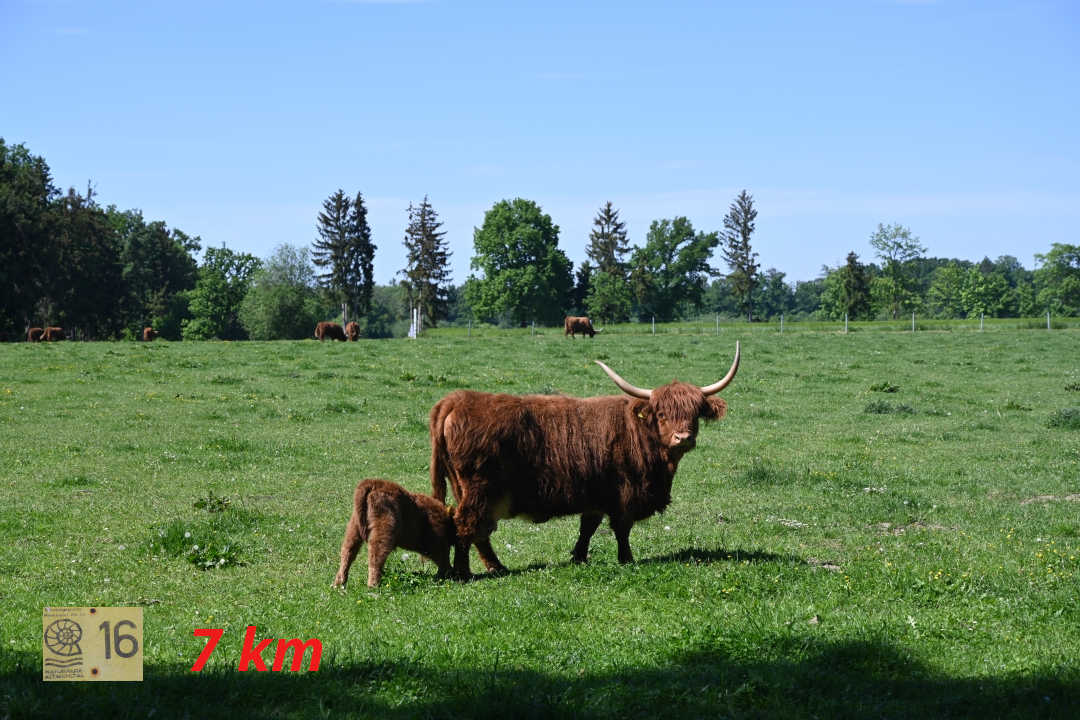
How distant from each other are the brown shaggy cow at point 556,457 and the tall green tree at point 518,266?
95116 mm

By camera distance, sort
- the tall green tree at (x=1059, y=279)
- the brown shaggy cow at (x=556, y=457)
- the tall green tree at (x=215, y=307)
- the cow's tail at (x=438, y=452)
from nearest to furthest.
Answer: the brown shaggy cow at (x=556, y=457) < the cow's tail at (x=438, y=452) < the tall green tree at (x=215, y=307) < the tall green tree at (x=1059, y=279)

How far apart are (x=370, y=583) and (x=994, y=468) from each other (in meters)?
12.3

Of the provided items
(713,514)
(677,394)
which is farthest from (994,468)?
(677,394)

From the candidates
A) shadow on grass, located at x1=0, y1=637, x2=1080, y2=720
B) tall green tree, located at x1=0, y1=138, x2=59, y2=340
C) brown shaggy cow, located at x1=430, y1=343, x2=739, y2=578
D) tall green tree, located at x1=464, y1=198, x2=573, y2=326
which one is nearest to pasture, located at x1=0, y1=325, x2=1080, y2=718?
shadow on grass, located at x1=0, y1=637, x2=1080, y2=720

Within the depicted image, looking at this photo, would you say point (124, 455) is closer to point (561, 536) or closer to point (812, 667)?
point (561, 536)

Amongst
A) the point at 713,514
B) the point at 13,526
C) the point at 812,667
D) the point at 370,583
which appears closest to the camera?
the point at 812,667

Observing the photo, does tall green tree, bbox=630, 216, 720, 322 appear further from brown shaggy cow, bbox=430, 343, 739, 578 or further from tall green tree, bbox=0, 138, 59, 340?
brown shaggy cow, bbox=430, 343, 739, 578

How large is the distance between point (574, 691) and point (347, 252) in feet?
333

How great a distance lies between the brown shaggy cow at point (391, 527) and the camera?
907cm

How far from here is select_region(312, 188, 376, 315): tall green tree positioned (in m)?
104

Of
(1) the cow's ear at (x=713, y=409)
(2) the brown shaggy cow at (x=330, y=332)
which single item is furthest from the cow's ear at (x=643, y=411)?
(2) the brown shaggy cow at (x=330, y=332)

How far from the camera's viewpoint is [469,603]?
8133 mm

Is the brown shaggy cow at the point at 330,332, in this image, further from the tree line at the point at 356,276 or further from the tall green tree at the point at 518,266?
the tall green tree at the point at 518,266

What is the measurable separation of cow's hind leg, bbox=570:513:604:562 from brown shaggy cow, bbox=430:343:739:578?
0.04 ft
